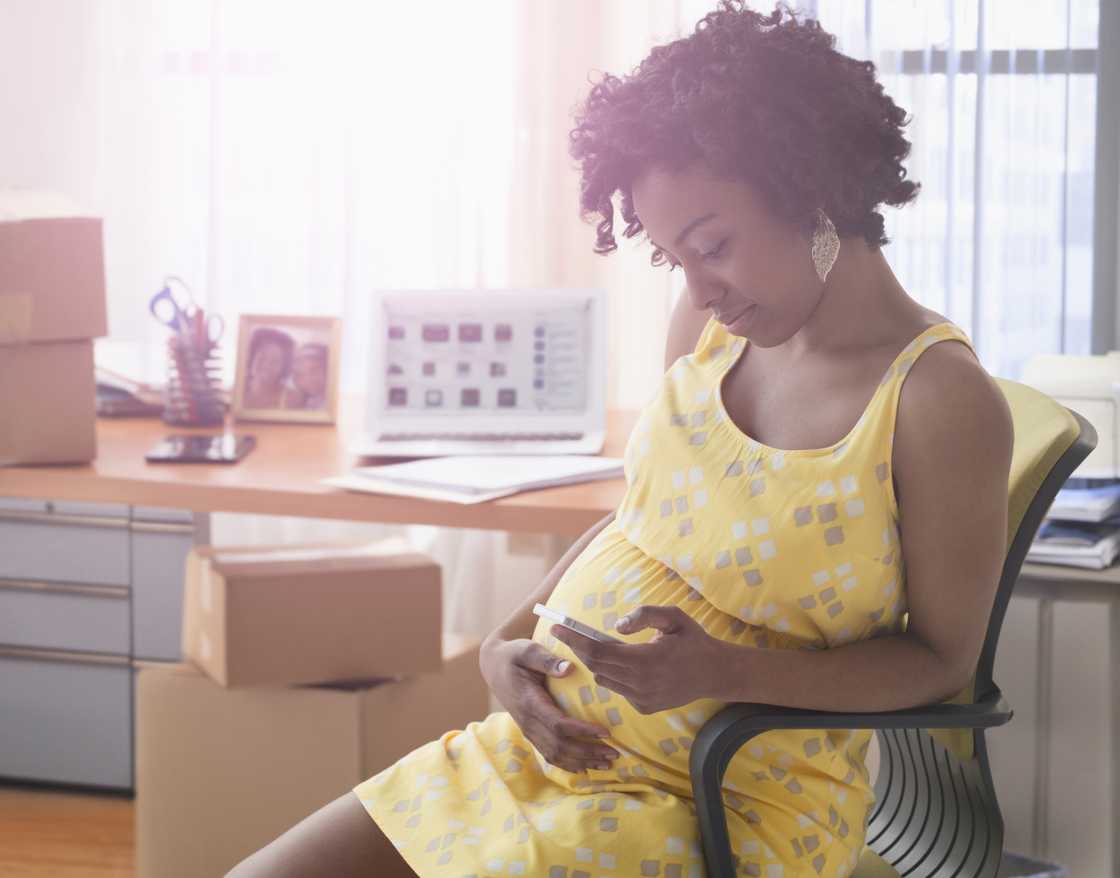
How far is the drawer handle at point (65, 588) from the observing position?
2684 mm

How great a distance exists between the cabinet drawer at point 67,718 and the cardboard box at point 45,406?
0.72m

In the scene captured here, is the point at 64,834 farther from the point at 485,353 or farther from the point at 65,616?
the point at 485,353

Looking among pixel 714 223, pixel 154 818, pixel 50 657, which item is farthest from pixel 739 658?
pixel 50 657

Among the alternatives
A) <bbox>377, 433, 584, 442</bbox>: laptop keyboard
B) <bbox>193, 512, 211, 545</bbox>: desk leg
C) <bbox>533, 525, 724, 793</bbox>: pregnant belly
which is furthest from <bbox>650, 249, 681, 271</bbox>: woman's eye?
<bbox>193, 512, 211, 545</bbox>: desk leg

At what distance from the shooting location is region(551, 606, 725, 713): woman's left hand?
1164mm

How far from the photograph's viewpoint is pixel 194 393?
2.48m

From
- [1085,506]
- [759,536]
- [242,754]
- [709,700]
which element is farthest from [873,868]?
[242,754]

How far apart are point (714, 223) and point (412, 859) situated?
0.64 meters

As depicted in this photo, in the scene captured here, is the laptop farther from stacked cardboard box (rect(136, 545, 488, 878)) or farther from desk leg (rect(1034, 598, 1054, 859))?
desk leg (rect(1034, 598, 1054, 859))

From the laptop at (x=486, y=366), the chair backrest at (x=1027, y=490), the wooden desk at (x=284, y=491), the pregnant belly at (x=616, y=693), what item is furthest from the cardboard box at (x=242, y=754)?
the chair backrest at (x=1027, y=490)

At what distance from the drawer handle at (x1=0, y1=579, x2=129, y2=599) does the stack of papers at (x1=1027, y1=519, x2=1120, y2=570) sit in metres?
1.68

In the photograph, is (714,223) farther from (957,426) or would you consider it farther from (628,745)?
(628,745)

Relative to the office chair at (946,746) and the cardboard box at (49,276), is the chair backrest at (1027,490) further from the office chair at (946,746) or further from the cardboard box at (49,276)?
the cardboard box at (49,276)

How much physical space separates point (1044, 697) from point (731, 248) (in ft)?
3.44
